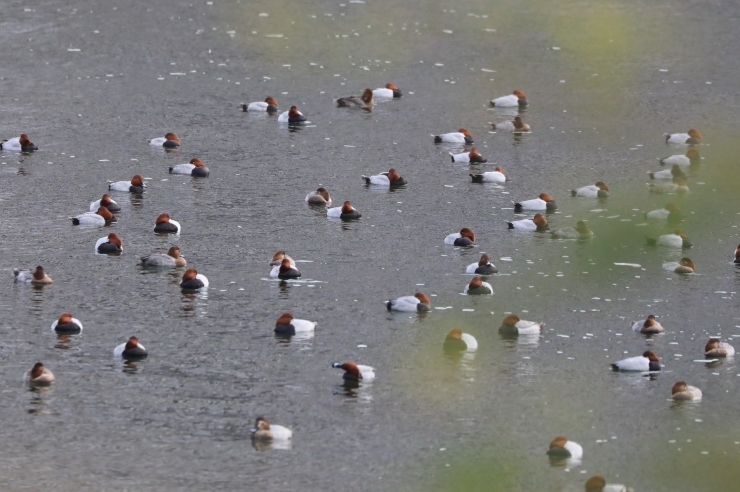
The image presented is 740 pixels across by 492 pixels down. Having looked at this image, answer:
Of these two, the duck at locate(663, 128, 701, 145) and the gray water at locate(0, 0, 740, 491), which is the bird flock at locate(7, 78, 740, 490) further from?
the gray water at locate(0, 0, 740, 491)

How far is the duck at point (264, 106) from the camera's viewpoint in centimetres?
3691

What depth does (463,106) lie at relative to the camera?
125 feet

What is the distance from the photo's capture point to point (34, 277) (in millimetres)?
23531

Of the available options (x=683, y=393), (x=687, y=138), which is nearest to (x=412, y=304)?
(x=683, y=393)

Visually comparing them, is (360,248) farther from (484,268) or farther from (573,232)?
(573,232)

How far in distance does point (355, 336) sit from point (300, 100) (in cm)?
1782

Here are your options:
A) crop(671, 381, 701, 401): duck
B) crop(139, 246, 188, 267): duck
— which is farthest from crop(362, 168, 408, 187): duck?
crop(671, 381, 701, 401): duck

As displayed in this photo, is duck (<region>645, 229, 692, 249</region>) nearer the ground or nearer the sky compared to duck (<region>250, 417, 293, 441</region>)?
nearer the ground

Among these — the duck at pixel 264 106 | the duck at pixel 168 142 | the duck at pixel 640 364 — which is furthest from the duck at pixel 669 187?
the duck at pixel 640 364

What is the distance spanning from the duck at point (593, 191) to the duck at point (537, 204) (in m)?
1.34

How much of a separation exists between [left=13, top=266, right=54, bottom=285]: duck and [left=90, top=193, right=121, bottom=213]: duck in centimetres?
415

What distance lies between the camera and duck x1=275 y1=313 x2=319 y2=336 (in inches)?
842

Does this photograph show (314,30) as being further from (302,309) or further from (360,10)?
(302,309)

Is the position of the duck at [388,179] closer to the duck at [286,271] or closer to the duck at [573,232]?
the duck at [573,232]
